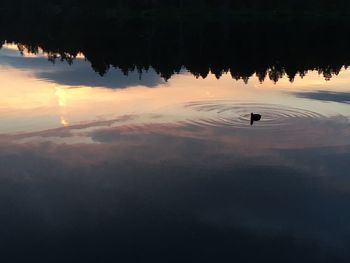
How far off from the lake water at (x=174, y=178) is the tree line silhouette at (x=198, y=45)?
2053cm

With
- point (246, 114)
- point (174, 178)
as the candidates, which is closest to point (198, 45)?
point (246, 114)

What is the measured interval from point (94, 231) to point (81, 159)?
8.67 m

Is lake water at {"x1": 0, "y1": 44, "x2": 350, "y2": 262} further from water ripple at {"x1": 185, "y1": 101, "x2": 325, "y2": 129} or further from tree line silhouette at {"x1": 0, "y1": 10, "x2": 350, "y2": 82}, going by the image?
tree line silhouette at {"x1": 0, "y1": 10, "x2": 350, "y2": 82}

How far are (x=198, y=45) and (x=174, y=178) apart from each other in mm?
74409

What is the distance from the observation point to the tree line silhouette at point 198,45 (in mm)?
69000

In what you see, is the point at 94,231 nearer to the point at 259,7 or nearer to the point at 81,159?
the point at 81,159

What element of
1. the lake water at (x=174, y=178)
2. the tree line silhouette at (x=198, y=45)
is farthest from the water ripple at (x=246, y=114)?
the tree line silhouette at (x=198, y=45)

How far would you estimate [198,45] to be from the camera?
97.2 metres

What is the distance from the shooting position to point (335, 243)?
63.5 ft

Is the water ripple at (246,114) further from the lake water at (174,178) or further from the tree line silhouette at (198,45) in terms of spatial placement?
the tree line silhouette at (198,45)

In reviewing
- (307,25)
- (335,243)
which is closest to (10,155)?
(335,243)

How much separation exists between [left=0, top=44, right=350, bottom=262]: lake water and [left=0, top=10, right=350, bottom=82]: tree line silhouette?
808 inches

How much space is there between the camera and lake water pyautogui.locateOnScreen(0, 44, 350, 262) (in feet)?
62.9

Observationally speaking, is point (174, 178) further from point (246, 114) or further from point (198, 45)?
point (198, 45)
